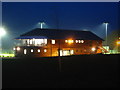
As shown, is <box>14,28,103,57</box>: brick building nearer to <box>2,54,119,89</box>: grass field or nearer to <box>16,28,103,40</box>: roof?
<box>16,28,103,40</box>: roof

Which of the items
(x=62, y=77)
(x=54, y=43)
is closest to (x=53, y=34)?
(x=54, y=43)

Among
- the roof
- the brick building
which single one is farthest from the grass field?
the roof

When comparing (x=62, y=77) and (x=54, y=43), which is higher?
(x=54, y=43)

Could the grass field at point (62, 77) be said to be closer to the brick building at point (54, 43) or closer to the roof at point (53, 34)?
the brick building at point (54, 43)

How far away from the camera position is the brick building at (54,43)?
33.4 metres

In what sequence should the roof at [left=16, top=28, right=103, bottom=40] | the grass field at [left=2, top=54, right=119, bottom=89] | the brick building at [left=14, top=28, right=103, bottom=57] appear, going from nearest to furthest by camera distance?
the grass field at [left=2, top=54, right=119, bottom=89], the brick building at [left=14, top=28, right=103, bottom=57], the roof at [left=16, top=28, right=103, bottom=40]

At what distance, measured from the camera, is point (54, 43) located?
Answer: 35.8m

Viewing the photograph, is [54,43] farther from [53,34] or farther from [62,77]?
[62,77]

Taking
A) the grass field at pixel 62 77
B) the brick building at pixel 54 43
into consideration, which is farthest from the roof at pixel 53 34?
the grass field at pixel 62 77

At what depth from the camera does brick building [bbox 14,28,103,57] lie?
33.4m

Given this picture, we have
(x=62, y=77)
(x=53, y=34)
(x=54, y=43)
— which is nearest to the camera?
(x=62, y=77)

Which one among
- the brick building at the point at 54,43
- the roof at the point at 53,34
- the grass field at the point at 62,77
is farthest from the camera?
the roof at the point at 53,34

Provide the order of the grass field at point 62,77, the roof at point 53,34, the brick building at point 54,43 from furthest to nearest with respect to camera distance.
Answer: the roof at point 53,34 < the brick building at point 54,43 < the grass field at point 62,77

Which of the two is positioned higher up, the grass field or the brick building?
the brick building
